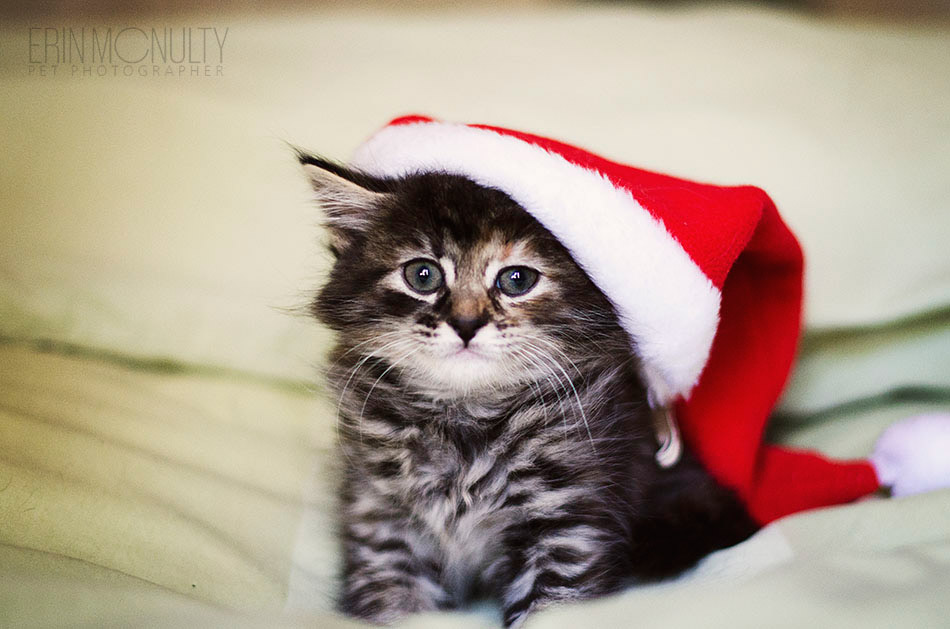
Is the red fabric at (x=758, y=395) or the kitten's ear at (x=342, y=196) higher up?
the kitten's ear at (x=342, y=196)

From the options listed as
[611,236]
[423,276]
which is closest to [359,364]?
[423,276]

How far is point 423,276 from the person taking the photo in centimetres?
117

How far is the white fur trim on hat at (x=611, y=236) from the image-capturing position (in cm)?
Answer: 104

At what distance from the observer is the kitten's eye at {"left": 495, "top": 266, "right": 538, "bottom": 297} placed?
1153mm

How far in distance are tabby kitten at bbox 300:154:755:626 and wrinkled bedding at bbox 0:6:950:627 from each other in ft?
0.32

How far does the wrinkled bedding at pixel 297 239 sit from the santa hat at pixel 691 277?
16 centimetres

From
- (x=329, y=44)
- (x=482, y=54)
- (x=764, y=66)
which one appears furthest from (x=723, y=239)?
(x=329, y=44)

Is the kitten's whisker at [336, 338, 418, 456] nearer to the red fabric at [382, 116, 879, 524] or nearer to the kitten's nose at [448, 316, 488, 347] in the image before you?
the kitten's nose at [448, 316, 488, 347]

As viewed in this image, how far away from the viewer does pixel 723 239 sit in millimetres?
1072

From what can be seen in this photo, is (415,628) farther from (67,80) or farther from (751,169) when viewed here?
(67,80)

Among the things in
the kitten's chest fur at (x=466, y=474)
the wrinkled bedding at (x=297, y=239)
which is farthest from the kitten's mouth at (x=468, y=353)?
the wrinkled bedding at (x=297, y=239)

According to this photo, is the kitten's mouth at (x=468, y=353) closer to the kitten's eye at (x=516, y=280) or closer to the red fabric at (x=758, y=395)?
the kitten's eye at (x=516, y=280)

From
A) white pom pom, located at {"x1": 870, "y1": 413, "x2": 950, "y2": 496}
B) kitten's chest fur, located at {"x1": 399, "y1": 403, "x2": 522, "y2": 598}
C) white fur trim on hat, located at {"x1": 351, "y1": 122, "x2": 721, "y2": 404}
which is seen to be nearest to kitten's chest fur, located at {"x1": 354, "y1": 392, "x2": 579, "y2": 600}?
kitten's chest fur, located at {"x1": 399, "y1": 403, "x2": 522, "y2": 598}

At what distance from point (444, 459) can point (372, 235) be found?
1.30 ft
